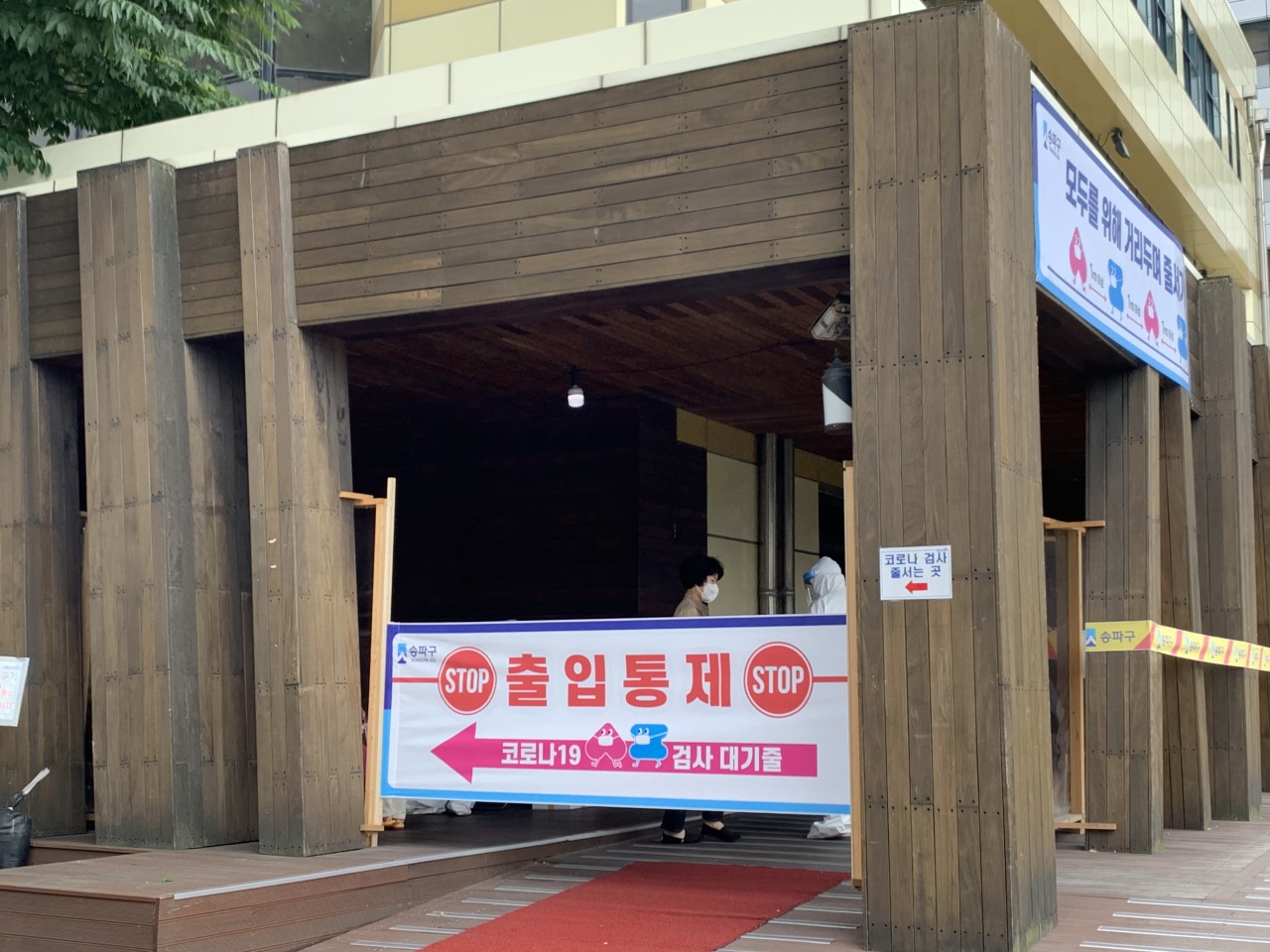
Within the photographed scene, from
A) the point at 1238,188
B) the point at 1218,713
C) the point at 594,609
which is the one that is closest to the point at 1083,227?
the point at 1218,713

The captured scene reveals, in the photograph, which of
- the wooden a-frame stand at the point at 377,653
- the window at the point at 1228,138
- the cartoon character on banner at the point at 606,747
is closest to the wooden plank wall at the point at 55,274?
the wooden a-frame stand at the point at 377,653

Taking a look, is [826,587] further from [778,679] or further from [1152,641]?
[778,679]

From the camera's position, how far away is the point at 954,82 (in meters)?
6.96

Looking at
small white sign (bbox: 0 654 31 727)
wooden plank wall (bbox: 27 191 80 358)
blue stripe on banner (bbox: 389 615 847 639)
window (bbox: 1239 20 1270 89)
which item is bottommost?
small white sign (bbox: 0 654 31 727)

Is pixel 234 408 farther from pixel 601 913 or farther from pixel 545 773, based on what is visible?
pixel 601 913

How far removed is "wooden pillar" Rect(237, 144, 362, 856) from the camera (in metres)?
8.56

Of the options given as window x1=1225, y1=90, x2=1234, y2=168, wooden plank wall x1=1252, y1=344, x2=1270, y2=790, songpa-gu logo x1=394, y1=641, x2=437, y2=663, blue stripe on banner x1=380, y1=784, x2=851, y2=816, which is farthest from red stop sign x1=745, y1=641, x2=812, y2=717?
window x1=1225, y1=90, x2=1234, y2=168

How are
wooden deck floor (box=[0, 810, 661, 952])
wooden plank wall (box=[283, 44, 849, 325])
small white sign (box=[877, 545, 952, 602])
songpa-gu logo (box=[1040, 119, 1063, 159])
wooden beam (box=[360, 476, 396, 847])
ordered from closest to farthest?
small white sign (box=[877, 545, 952, 602]) → wooden deck floor (box=[0, 810, 661, 952]) → wooden plank wall (box=[283, 44, 849, 325]) → songpa-gu logo (box=[1040, 119, 1063, 159]) → wooden beam (box=[360, 476, 396, 847])

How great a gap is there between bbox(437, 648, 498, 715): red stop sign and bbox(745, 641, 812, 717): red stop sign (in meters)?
1.71

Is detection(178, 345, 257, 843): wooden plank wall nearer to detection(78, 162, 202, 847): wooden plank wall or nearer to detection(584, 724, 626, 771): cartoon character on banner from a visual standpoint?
detection(78, 162, 202, 847): wooden plank wall

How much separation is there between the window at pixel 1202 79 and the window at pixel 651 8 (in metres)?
8.91

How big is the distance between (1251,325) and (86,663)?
16334 millimetres

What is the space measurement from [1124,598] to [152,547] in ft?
21.7

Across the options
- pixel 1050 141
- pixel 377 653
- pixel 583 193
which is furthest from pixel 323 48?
pixel 1050 141
